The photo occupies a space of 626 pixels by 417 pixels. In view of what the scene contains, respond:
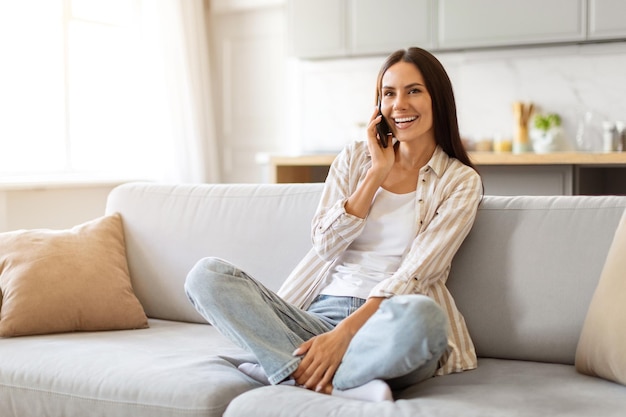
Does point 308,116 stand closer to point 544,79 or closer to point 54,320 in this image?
point 544,79

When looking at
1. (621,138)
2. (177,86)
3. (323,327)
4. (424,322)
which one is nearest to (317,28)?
(177,86)

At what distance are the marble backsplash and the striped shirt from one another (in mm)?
2805

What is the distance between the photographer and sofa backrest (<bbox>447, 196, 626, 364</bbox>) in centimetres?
204

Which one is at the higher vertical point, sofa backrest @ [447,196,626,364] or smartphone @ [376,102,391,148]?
smartphone @ [376,102,391,148]

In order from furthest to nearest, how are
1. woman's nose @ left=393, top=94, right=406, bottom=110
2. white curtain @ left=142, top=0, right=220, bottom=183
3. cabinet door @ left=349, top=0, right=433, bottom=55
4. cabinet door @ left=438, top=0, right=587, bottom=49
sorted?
1. white curtain @ left=142, top=0, right=220, bottom=183
2. cabinet door @ left=349, top=0, right=433, bottom=55
3. cabinet door @ left=438, top=0, right=587, bottom=49
4. woman's nose @ left=393, top=94, right=406, bottom=110

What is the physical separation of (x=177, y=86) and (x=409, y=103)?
137 inches

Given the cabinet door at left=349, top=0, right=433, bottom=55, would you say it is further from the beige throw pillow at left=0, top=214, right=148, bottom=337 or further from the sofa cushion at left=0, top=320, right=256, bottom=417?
the sofa cushion at left=0, top=320, right=256, bottom=417

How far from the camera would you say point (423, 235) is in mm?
2053

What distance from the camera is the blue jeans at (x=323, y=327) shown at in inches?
63.6

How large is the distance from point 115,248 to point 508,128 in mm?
2947

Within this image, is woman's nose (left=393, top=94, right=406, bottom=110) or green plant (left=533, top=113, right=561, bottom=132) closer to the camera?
woman's nose (left=393, top=94, right=406, bottom=110)

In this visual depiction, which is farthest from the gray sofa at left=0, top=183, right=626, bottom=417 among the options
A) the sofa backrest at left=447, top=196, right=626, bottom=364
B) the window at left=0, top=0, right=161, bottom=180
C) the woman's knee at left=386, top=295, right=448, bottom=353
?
the window at left=0, top=0, right=161, bottom=180

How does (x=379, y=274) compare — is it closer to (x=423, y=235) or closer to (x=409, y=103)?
(x=423, y=235)

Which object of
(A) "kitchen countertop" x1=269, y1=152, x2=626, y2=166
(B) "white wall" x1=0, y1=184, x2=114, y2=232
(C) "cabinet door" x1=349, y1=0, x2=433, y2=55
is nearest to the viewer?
(A) "kitchen countertop" x1=269, y1=152, x2=626, y2=166
